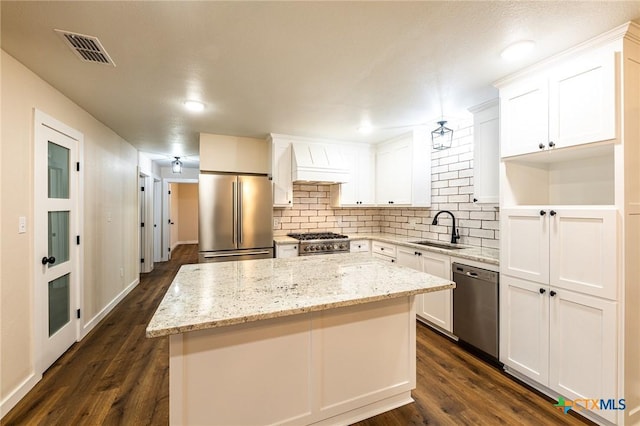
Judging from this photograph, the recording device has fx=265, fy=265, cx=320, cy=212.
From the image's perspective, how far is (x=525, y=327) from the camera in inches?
80.6

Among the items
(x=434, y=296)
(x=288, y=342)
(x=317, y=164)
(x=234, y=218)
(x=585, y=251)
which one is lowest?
(x=434, y=296)

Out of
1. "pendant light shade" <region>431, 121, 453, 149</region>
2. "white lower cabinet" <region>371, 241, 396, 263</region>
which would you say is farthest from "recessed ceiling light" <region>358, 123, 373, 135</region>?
"white lower cabinet" <region>371, 241, 396, 263</region>

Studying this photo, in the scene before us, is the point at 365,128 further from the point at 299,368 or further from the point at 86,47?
the point at 299,368

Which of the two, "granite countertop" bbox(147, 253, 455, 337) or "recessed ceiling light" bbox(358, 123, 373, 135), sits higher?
"recessed ceiling light" bbox(358, 123, 373, 135)

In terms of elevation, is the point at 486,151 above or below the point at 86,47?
below

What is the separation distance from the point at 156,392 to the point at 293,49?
271 cm

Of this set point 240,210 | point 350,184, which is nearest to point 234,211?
point 240,210

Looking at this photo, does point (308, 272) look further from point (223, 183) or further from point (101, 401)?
point (223, 183)

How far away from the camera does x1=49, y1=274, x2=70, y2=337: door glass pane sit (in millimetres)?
2357

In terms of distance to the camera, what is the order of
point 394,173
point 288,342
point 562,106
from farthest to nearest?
point 394,173
point 562,106
point 288,342

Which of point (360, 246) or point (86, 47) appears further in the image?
point (360, 246)

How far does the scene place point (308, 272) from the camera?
1.93 m

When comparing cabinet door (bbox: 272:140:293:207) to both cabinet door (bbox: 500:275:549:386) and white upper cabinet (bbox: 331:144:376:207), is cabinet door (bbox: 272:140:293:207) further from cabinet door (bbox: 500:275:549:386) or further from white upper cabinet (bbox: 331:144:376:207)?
cabinet door (bbox: 500:275:549:386)

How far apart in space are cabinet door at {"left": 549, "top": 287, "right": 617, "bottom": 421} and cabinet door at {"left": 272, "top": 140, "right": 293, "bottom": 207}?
307 cm
